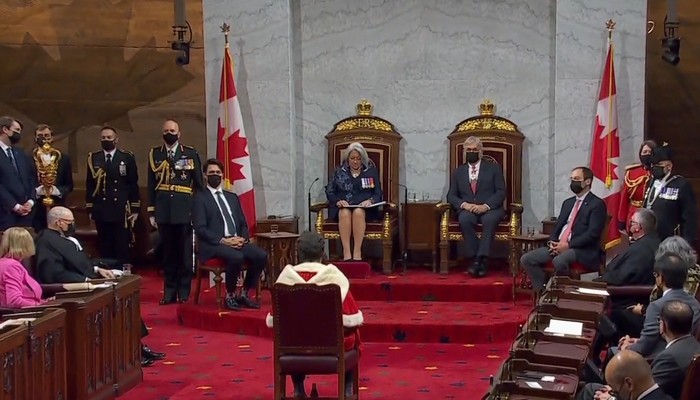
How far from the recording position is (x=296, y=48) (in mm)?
11664

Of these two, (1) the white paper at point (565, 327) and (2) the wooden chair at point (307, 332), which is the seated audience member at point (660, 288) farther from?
(2) the wooden chair at point (307, 332)

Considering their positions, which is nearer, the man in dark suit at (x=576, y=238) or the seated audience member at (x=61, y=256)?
the seated audience member at (x=61, y=256)

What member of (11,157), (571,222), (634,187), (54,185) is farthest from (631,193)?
(11,157)

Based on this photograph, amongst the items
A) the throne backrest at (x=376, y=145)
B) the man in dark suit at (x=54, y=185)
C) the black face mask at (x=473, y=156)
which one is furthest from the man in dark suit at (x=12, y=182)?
the black face mask at (x=473, y=156)

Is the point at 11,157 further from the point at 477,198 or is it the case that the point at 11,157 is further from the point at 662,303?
the point at 662,303

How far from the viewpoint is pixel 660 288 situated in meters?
6.61

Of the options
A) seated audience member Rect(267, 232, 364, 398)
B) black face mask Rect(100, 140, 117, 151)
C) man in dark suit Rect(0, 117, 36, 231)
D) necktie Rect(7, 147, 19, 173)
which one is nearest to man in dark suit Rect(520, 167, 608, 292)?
seated audience member Rect(267, 232, 364, 398)

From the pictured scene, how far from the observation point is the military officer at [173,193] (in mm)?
9977

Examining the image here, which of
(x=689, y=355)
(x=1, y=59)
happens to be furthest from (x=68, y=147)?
(x=689, y=355)

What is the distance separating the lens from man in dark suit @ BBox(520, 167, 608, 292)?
9.20m

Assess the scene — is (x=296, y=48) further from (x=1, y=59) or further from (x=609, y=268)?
(x=609, y=268)

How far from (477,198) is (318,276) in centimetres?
457

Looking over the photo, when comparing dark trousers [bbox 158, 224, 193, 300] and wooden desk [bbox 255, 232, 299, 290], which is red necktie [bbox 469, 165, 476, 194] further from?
dark trousers [bbox 158, 224, 193, 300]

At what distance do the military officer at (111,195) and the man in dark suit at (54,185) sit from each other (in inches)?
8.8
